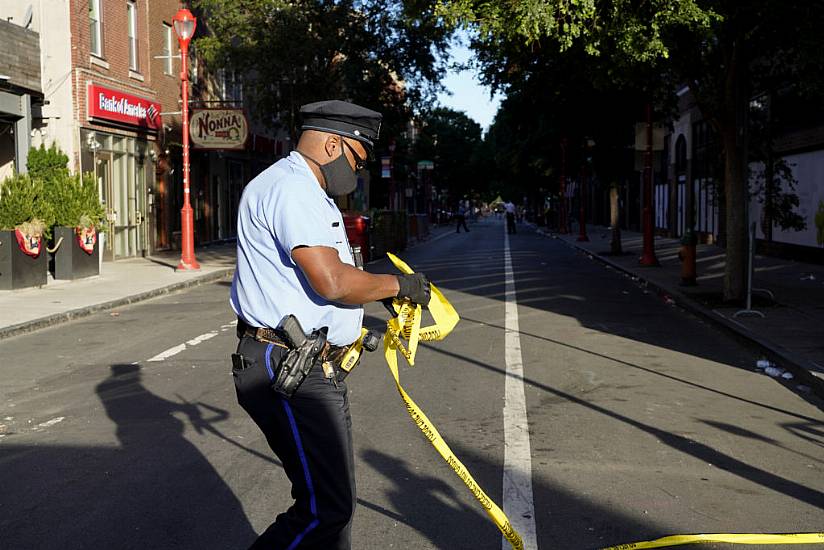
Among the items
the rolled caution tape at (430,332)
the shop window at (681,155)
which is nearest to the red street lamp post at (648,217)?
the shop window at (681,155)

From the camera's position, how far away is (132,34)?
28453 millimetres

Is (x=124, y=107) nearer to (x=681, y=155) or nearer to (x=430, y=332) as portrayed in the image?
(x=681, y=155)

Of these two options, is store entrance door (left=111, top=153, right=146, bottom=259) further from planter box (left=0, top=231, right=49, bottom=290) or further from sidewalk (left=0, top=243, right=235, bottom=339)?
planter box (left=0, top=231, right=49, bottom=290)

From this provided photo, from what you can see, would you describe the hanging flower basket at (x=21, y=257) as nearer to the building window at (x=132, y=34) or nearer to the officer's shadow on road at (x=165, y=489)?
the officer's shadow on road at (x=165, y=489)

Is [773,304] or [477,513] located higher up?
[773,304]

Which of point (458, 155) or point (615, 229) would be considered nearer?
point (615, 229)

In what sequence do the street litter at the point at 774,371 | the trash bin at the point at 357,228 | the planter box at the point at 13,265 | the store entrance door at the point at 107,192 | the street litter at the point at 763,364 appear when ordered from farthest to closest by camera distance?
the store entrance door at the point at 107,192
the trash bin at the point at 357,228
the planter box at the point at 13,265
the street litter at the point at 763,364
the street litter at the point at 774,371

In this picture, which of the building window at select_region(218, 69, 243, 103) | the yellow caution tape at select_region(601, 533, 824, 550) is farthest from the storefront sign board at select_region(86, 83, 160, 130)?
the yellow caution tape at select_region(601, 533, 824, 550)

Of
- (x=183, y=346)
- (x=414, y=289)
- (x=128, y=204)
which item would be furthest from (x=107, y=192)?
(x=414, y=289)

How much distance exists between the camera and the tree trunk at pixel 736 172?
1447cm

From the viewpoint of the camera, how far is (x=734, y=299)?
47.9ft

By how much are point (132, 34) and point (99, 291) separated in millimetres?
13404

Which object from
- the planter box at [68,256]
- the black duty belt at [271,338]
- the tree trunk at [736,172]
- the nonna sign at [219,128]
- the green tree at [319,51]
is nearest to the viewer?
the black duty belt at [271,338]

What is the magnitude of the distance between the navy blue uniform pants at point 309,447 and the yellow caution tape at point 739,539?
172 cm
